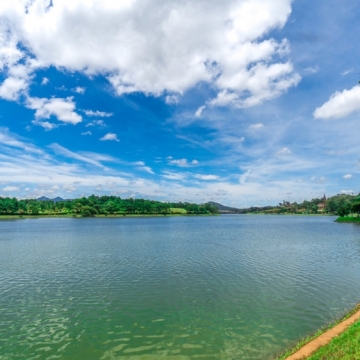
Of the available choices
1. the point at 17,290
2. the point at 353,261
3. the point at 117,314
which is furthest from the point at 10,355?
the point at 353,261

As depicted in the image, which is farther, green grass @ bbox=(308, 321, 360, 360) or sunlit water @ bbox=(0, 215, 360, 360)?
sunlit water @ bbox=(0, 215, 360, 360)

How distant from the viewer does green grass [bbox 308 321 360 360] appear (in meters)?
11.5

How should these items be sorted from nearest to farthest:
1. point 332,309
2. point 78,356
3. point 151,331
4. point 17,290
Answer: point 78,356
point 151,331
point 332,309
point 17,290

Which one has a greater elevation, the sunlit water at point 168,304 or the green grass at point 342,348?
the green grass at point 342,348

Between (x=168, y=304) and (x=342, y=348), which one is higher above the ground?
(x=342, y=348)

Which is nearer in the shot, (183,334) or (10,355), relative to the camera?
(10,355)

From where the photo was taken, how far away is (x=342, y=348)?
12203 mm

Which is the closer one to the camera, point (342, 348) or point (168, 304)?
point (342, 348)

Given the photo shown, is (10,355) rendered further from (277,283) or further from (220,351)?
(277,283)

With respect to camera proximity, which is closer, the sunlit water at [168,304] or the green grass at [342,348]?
the green grass at [342,348]

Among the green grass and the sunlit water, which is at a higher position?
the green grass

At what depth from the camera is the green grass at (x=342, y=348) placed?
11.5m

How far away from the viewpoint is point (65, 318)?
63.6 ft

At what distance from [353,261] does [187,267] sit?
76.5ft
